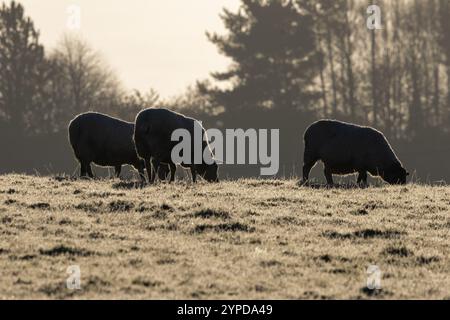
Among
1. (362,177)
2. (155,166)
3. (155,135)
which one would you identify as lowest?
(362,177)

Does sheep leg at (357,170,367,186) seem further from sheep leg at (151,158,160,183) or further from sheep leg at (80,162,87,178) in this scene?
sheep leg at (80,162,87,178)

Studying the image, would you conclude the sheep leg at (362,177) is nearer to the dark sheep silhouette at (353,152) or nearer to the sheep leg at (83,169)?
the dark sheep silhouette at (353,152)

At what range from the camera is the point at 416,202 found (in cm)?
1970

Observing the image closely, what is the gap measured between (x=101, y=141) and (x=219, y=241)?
1061cm

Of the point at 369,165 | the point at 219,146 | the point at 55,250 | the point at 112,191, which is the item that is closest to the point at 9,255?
the point at 55,250

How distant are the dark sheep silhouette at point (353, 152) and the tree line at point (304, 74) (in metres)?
39.0

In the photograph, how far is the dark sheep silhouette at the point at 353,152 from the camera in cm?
2405

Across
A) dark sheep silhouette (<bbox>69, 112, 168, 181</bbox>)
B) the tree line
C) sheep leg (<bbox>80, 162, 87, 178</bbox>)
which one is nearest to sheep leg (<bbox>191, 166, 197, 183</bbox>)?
dark sheep silhouette (<bbox>69, 112, 168, 181</bbox>)

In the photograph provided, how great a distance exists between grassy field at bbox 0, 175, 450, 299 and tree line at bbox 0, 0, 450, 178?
44.6 m

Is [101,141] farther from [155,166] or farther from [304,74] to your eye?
[304,74]

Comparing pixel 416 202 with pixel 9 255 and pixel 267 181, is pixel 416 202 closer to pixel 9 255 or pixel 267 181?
pixel 267 181

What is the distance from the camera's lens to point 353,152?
24031 millimetres

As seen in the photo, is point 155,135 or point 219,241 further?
point 155,135

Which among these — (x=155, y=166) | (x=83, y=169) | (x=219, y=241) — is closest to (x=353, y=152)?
(x=155, y=166)
